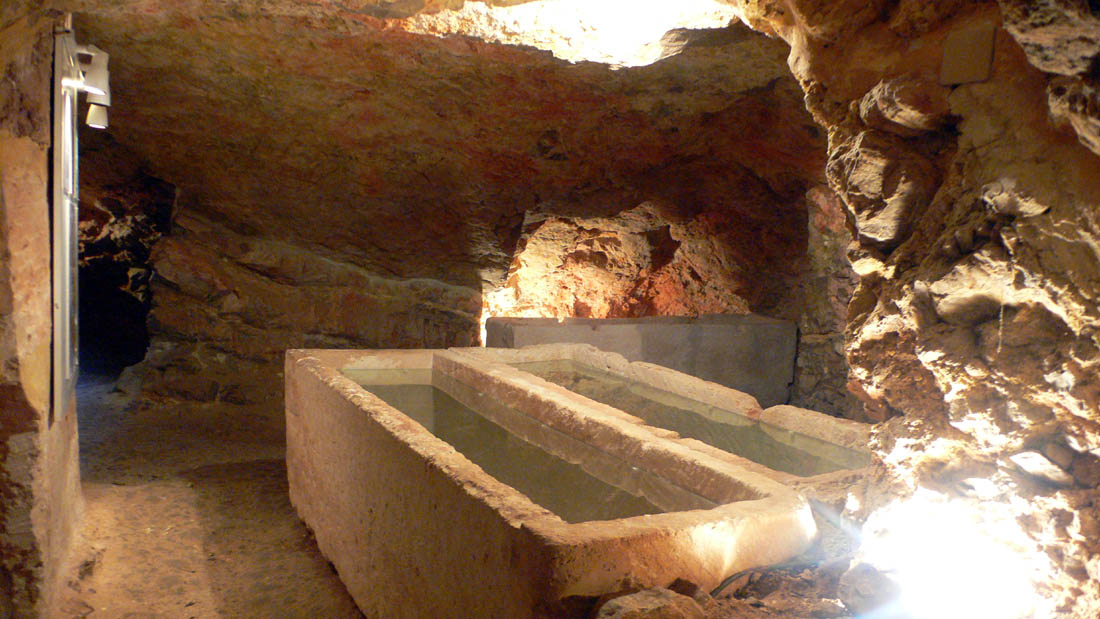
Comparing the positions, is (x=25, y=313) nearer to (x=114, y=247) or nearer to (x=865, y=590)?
(x=865, y=590)

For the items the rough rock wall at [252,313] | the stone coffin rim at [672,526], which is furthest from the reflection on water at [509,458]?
the rough rock wall at [252,313]

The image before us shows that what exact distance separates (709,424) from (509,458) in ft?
3.31

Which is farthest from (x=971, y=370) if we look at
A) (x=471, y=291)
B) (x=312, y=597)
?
(x=471, y=291)

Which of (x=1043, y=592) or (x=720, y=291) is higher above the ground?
(x=720, y=291)

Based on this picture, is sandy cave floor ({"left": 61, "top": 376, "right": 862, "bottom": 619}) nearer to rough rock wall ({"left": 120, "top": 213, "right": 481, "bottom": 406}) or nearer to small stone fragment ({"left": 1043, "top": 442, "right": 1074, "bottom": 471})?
small stone fragment ({"left": 1043, "top": 442, "right": 1074, "bottom": 471})

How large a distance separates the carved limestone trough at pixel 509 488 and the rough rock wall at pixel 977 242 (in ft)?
1.75

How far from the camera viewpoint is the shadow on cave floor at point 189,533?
322 cm

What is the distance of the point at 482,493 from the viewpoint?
2.03m

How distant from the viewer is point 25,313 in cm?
265

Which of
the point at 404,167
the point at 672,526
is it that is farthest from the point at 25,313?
the point at 404,167

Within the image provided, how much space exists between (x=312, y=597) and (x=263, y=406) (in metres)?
3.96

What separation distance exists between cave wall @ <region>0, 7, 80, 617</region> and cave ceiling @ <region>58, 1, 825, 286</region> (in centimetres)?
140

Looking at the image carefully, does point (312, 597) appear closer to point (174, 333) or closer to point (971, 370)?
point (971, 370)

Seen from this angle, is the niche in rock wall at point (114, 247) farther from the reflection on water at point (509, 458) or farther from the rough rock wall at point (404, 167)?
the reflection on water at point (509, 458)
